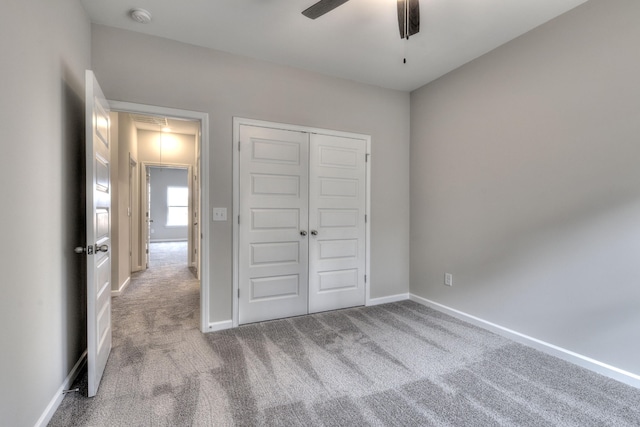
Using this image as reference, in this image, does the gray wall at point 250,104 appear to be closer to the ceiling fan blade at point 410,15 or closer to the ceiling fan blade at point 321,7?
the ceiling fan blade at point 321,7

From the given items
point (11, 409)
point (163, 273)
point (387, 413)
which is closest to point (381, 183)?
point (387, 413)

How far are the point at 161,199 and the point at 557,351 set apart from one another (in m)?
11.1

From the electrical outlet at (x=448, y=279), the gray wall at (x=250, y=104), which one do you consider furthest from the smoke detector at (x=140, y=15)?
the electrical outlet at (x=448, y=279)

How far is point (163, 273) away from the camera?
532cm

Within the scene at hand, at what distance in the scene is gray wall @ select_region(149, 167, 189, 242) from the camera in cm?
1026

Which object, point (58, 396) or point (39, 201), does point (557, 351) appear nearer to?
point (58, 396)

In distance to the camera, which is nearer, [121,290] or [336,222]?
[336,222]

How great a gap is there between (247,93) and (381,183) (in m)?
1.86

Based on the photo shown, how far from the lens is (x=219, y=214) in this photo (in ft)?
9.30

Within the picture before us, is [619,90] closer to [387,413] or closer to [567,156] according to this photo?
[567,156]

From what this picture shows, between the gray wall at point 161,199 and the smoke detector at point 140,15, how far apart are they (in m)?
8.61

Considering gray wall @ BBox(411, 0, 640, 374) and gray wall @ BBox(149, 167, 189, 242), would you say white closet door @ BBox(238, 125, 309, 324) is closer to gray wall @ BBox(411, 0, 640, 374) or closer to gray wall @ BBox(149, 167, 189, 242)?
gray wall @ BBox(411, 0, 640, 374)

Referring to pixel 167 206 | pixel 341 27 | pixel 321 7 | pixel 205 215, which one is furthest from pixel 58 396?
pixel 167 206

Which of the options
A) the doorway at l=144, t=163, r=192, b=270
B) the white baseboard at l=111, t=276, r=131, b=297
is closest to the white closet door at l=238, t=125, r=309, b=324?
the white baseboard at l=111, t=276, r=131, b=297
